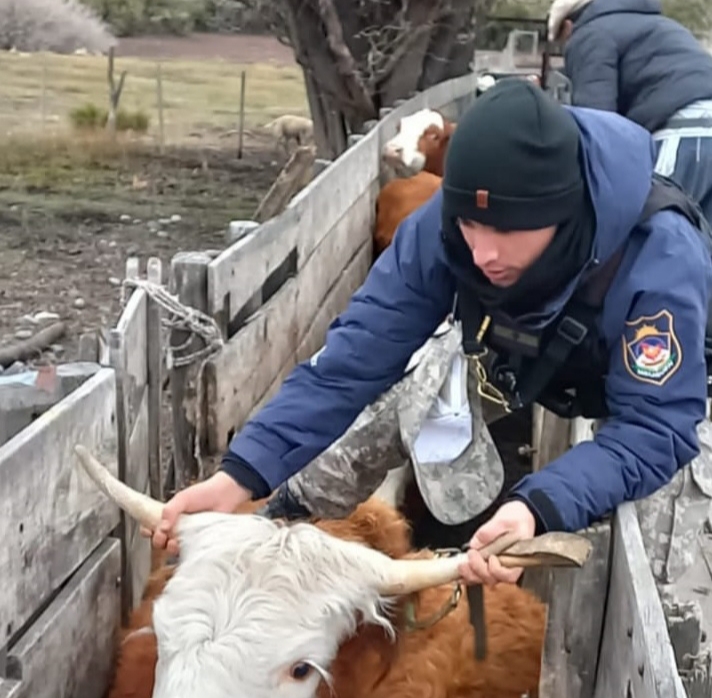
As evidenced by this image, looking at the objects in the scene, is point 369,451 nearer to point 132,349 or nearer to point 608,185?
point 132,349

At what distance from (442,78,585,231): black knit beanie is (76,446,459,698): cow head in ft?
2.42

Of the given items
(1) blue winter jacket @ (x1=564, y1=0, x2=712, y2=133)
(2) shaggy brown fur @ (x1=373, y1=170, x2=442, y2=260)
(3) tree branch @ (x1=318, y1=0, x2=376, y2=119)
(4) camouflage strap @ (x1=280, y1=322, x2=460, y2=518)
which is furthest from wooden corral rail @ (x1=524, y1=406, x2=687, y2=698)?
(3) tree branch @ (x1=318, y1=0, x2=376, y2=119)

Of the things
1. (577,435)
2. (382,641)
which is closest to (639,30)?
(577,435)

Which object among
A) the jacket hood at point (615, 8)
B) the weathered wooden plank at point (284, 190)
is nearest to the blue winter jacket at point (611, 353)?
the jacket hood at point (615, 8)

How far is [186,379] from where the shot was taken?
13.1ft

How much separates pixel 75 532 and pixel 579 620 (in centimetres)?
116

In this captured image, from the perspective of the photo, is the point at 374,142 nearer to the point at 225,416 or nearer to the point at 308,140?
the point at 225,416

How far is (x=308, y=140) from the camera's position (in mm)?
16406

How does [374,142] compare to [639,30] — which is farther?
[374,142]

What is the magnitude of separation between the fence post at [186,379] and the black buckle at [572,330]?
1314 mm

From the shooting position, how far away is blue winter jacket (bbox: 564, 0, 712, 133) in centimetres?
534

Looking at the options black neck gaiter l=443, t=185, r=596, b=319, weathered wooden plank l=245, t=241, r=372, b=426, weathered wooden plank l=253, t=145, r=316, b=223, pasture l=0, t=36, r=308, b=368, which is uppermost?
black neck gaiter l=443, t=185, r=596, b=319

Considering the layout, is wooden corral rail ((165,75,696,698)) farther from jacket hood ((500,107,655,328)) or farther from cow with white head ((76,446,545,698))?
jacket hood ((500,107,655,328))

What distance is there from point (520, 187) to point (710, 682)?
1076 millimetres
